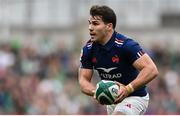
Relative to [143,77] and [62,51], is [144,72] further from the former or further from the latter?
[62,51]

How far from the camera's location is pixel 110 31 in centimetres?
1309

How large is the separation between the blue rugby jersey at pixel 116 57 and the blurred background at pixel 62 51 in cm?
758

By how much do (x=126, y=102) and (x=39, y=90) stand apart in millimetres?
9669

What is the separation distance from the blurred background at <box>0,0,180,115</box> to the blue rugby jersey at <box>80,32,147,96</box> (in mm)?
7583

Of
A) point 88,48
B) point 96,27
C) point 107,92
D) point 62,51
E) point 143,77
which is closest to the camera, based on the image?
point 107,92

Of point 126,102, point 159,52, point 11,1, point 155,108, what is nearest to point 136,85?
point 126,102

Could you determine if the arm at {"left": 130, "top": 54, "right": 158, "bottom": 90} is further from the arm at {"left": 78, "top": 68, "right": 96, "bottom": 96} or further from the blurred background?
the blurred background

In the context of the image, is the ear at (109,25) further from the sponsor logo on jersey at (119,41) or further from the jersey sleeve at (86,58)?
the jersey sleeve at (86,58)

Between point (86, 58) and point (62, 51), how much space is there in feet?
41.7

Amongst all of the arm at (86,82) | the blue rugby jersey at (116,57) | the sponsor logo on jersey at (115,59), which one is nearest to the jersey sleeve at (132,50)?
the blue rugby jersey at (116,57)

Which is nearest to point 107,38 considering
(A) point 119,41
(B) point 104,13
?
(A) point 119,41

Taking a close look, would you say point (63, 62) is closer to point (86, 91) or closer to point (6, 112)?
point (6, 112)

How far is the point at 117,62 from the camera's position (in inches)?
515

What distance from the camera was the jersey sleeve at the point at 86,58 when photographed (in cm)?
1327
